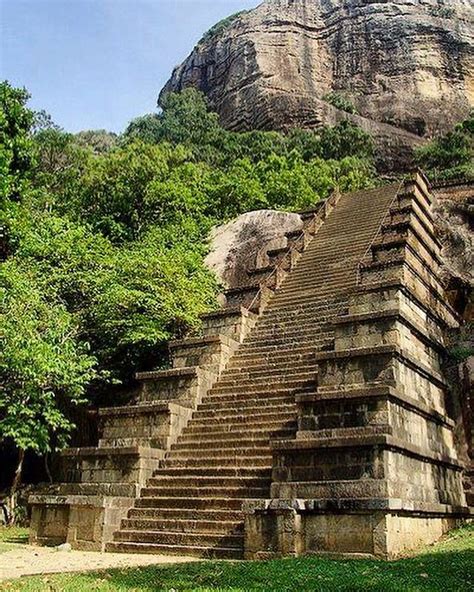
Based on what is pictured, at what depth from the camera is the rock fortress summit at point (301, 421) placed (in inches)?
352

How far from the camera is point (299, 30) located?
6384cm

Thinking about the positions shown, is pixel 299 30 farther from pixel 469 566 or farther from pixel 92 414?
pixel 469 566

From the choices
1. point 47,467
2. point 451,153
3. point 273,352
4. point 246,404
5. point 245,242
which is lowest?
point 47,467

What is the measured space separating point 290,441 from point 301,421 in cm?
60

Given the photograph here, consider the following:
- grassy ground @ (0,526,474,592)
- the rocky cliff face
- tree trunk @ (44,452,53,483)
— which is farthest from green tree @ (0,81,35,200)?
the rocky cliff face

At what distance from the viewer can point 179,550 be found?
9500 millimetres

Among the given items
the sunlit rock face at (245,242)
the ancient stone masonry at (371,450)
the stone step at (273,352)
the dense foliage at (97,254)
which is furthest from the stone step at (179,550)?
the sunlit rock face at (245,242)

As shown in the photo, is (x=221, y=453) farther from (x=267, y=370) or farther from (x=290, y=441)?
(x=267, y=370)

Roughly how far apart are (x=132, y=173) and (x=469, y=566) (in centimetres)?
2387

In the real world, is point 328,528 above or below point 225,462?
below

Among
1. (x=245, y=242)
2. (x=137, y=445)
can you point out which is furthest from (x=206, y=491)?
(x=245, y=242)

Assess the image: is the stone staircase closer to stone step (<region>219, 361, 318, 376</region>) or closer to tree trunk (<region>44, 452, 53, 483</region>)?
stone step (<region>219, 361, 318, 376</region>)

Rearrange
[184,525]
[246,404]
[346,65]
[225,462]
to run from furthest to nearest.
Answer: [346,65], [246,404], [225,462], [184,525]

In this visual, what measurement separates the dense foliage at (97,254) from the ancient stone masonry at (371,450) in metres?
5.66
